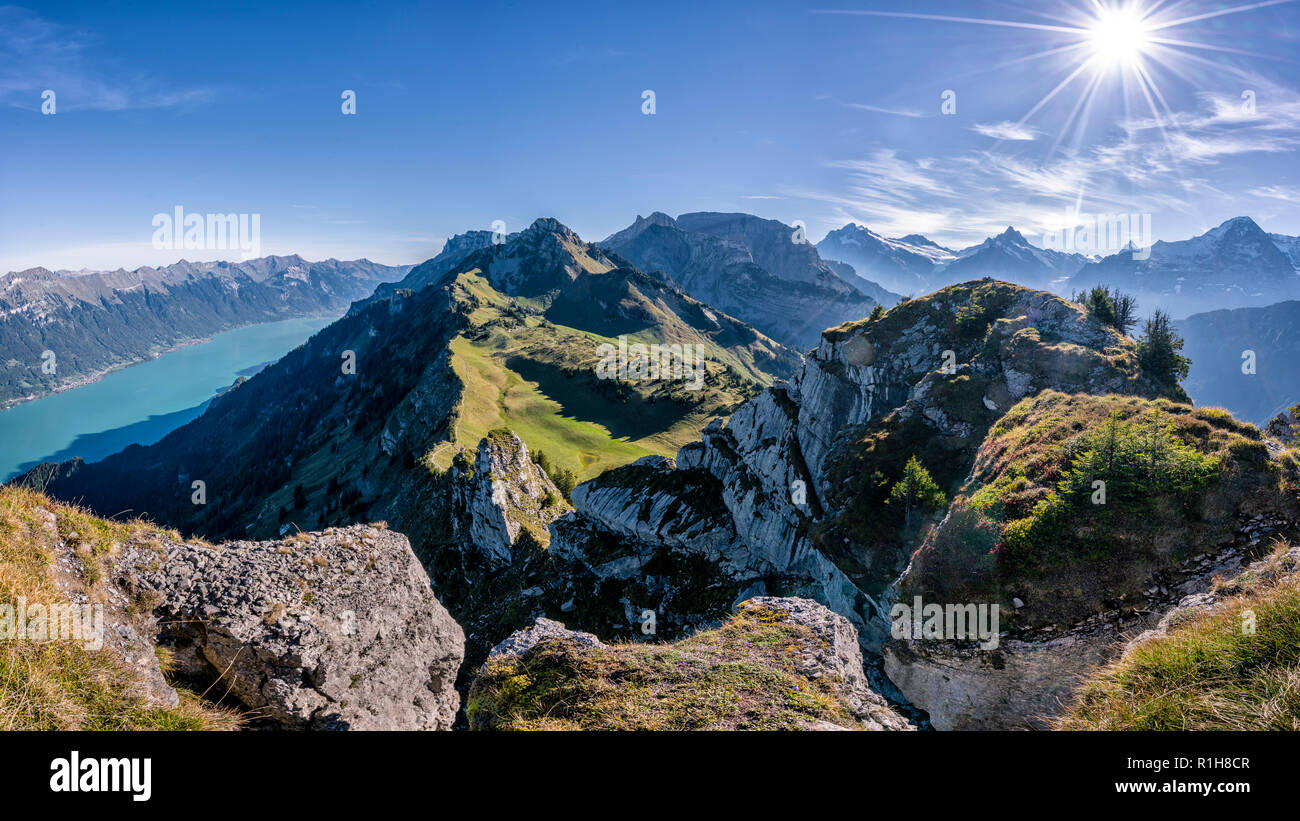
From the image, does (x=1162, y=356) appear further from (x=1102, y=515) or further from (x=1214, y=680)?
(x=1214, y=680)

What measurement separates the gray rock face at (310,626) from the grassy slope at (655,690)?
3.01 meters

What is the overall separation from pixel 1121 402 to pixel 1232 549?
29.7 feet

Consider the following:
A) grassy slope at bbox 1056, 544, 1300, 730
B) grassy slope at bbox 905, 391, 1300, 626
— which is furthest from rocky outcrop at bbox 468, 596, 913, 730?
grassy slope at bbox 905, 391, 1300, 626

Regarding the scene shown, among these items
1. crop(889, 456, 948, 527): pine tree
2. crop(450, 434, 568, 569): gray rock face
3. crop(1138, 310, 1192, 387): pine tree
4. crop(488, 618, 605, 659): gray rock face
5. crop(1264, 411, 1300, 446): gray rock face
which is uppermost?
crop(1138, 310, 1192, 387): pine tree

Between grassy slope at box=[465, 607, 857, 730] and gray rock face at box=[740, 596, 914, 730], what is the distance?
0.39 metres

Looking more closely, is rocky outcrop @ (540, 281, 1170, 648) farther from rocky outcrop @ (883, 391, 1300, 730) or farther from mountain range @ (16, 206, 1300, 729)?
rocky outcrop @ (883, 391, 1300, 730)

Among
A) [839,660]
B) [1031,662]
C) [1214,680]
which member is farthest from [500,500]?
[1214,680]

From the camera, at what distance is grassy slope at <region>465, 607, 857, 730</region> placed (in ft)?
32.2

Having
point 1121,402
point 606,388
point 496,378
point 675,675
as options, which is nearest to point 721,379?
point 606,388

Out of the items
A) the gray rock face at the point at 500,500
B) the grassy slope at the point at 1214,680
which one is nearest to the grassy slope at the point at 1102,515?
the grassy slope at the point at 1214,680

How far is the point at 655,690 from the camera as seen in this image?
35.1ft

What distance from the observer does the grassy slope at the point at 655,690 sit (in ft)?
32.2
